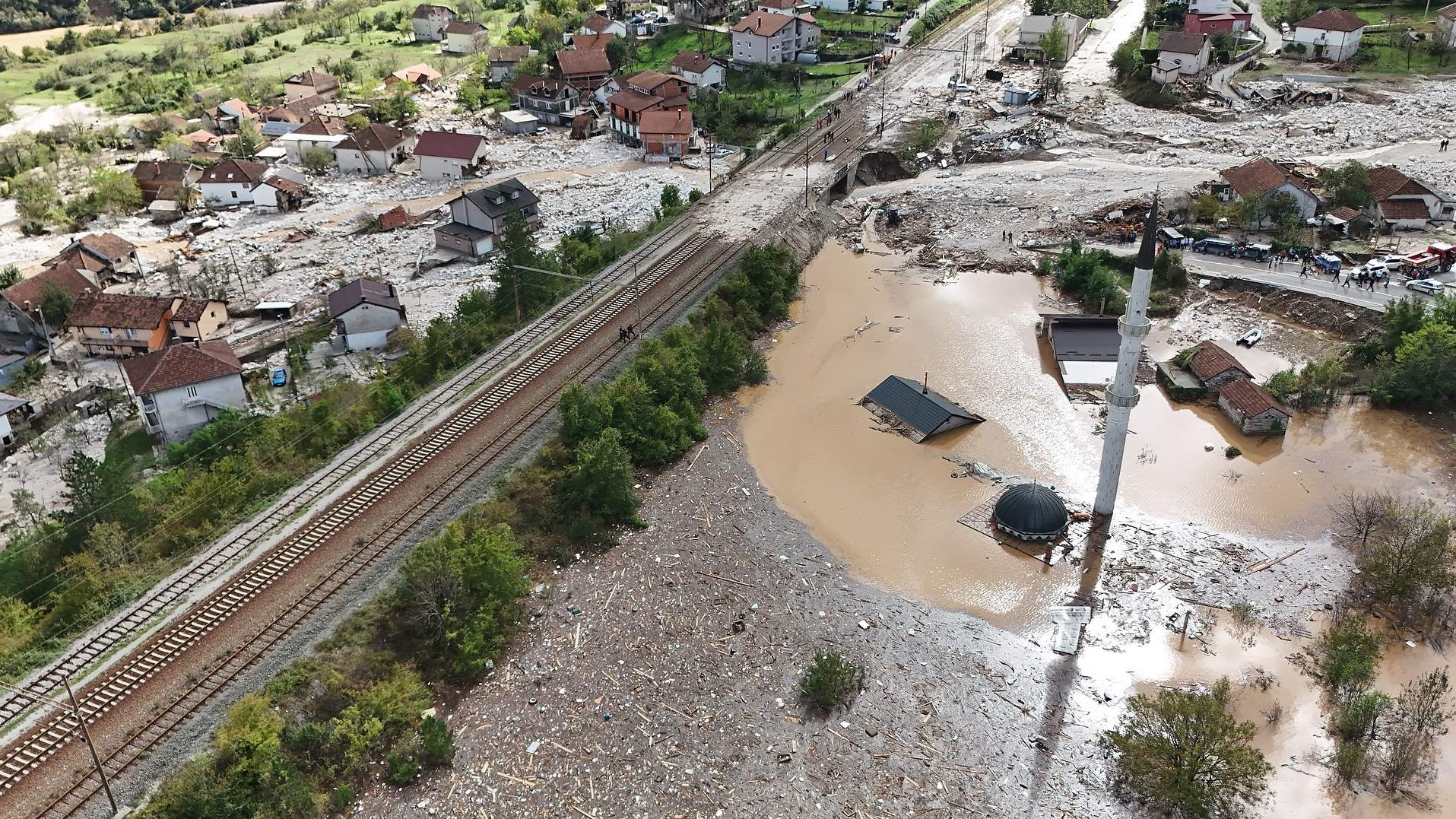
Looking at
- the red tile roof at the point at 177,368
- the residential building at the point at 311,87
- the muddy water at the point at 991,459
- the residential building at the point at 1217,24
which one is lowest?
the muddy water at the point at 991,459

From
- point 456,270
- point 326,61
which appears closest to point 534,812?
point 456,270

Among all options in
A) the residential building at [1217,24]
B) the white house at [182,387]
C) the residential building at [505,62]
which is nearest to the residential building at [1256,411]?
the white house at [182,387]

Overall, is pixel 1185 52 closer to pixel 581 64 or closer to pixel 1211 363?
pixel 1211 363

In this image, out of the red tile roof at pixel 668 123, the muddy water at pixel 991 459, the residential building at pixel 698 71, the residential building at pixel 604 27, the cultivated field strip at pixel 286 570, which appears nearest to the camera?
the cultivated field strip at pixel 286 570

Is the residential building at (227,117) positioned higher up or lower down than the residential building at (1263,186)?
lower down

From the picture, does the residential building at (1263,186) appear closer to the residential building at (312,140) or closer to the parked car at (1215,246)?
the parked car at (1215,246)

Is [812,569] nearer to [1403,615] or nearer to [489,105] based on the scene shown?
[1403,615]

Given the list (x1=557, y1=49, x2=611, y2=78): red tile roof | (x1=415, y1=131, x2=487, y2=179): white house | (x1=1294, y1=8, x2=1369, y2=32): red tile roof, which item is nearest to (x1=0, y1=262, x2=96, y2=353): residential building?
(x1=415, y1=131, x2=487, y2=179): white house
